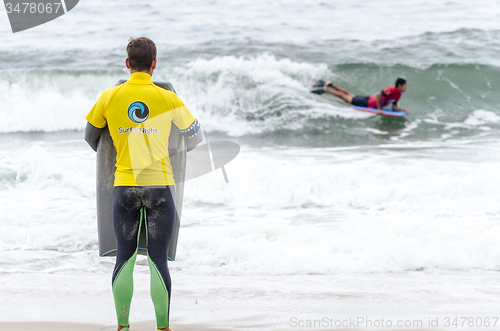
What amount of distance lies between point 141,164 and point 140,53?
0.47m

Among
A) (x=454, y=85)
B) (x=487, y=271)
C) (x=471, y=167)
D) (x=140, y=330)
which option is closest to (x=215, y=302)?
(x=140, y=330)

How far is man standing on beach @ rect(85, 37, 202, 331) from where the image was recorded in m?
2.06

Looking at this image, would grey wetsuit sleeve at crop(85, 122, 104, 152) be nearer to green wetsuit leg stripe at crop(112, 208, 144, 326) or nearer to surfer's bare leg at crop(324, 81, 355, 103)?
green wetsuit leg stripe at crop(112, 208, 144, 326)

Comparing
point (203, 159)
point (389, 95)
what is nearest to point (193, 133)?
point (203, 159)

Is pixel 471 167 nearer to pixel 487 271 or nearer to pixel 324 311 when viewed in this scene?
pixel 487 271

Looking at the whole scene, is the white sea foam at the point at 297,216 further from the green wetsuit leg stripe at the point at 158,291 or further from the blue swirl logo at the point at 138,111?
the blue swirl logo at the point at 138,111

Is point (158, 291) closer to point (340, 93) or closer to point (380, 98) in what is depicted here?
point (380, 98)

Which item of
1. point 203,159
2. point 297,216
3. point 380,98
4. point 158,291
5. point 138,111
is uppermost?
point 138,111

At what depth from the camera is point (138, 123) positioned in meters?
2.06

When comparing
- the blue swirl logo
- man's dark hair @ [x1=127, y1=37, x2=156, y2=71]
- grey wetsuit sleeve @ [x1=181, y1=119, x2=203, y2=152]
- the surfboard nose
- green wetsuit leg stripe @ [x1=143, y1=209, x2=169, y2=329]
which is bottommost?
green wetsuit leg stripe @ [x1=143, y1=209, x2=169, y2=329]

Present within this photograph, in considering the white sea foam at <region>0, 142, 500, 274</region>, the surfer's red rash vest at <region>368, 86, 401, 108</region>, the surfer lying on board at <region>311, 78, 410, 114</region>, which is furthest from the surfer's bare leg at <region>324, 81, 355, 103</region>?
the white sea foam at <region>0, 142, 500, 274</region>

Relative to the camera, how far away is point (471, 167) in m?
6.66

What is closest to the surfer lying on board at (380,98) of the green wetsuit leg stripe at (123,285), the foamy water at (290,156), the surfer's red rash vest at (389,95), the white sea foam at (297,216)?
the surfer's red rash vest at (389,95)

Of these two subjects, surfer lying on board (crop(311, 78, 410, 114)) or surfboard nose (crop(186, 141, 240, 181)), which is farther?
surfer lying on board (crop(311, 78, 410, 114))
